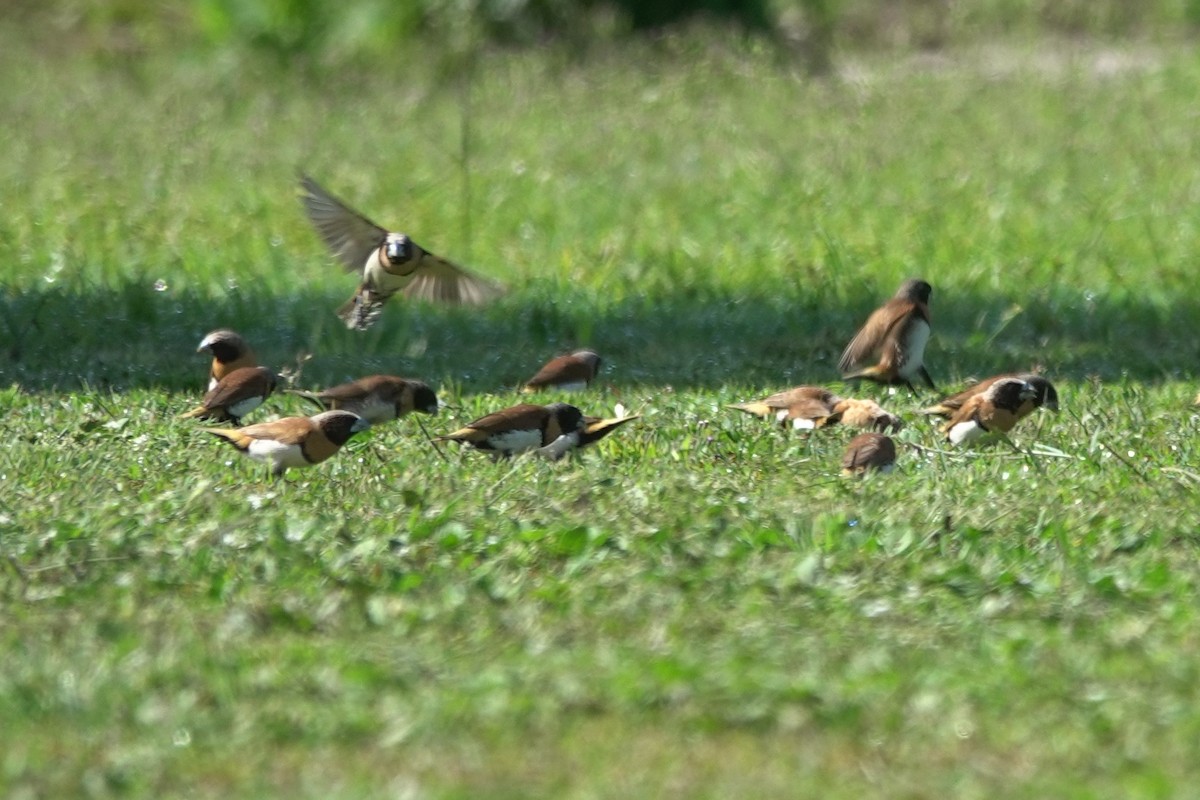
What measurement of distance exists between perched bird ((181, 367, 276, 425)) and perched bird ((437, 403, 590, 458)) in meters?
0.96

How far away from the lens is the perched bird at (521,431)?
800cm

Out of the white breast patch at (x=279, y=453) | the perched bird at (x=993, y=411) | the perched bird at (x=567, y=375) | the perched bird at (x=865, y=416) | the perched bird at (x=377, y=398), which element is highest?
the white breast patch at (x=279, y=453)

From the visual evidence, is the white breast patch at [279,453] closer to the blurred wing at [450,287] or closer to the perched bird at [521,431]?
the perched bird at [521,431]

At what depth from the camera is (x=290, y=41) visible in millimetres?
19938

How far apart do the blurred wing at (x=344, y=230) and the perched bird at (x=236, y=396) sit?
167cm

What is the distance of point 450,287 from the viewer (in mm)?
10562

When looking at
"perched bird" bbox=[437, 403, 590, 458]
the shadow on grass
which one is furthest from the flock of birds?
the shadow on grass

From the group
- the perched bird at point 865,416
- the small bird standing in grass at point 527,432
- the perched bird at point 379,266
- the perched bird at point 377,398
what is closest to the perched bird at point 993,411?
the perched bird at point 865,416

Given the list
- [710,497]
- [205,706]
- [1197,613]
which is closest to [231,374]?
[710,497]

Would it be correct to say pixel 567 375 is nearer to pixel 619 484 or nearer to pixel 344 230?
pixel 344 230

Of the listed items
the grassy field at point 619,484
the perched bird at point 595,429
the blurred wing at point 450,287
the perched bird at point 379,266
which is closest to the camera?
the grassy field at point 619,484

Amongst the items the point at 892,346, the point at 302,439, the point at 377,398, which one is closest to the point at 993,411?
the point at 892,346

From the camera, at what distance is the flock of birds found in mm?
7688

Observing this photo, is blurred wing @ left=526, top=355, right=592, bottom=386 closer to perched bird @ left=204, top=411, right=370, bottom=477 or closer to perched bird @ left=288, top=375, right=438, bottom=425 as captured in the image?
perched bird @ left=288, top=375, right=438, bottom=425
